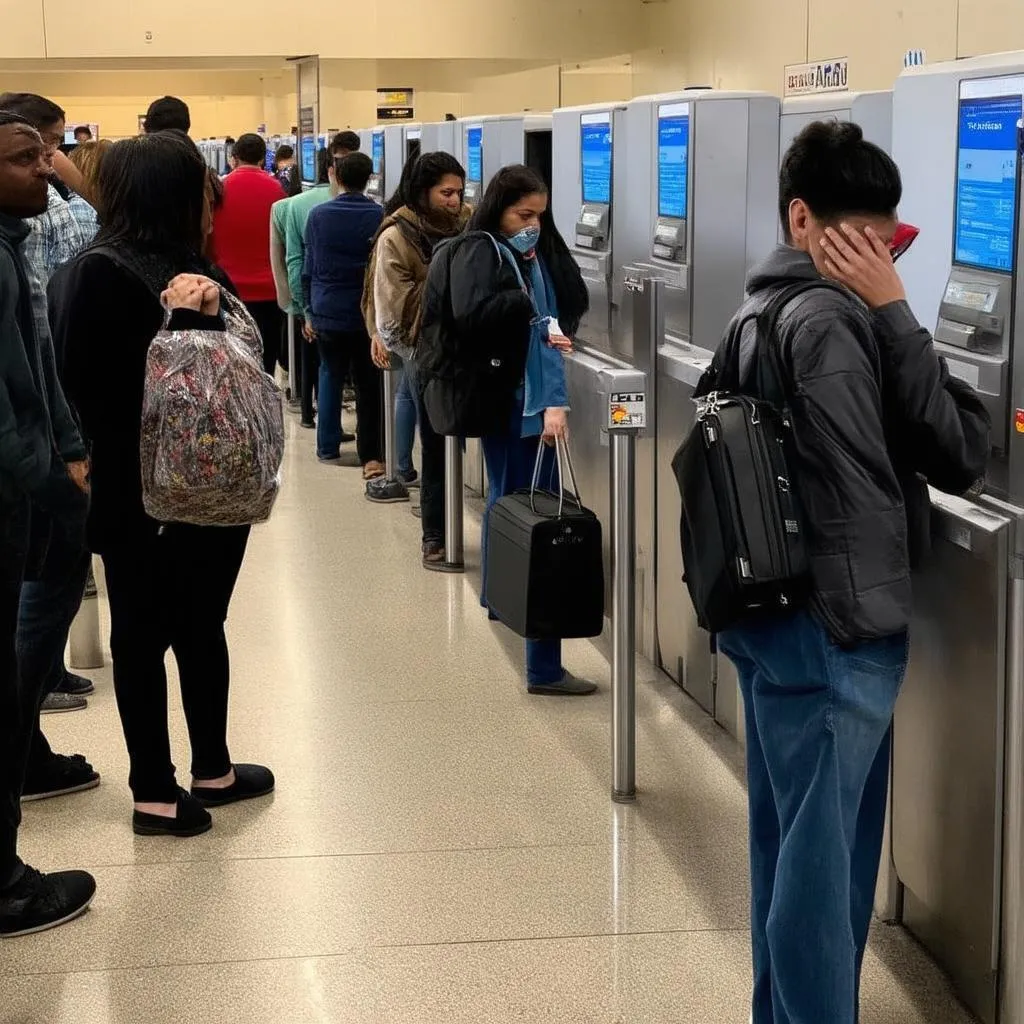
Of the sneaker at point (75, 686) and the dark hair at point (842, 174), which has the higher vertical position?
the dark hair at point (842, 174)

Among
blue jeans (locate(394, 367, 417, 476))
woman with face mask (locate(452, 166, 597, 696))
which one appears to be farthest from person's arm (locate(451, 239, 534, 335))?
blue jeans (locate(394, 367, 417, 476))

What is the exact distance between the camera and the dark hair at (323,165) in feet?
28.9

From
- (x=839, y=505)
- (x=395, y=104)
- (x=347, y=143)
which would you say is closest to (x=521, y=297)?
(x=839, y=505)

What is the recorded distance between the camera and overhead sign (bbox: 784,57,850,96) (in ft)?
33.2

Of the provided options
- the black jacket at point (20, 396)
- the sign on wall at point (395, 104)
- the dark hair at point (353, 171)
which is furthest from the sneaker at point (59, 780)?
the sign on wall at point (395, 104)

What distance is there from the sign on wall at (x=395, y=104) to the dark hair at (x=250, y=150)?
7.00 meters

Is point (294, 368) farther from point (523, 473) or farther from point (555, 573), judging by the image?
point (555, 573)

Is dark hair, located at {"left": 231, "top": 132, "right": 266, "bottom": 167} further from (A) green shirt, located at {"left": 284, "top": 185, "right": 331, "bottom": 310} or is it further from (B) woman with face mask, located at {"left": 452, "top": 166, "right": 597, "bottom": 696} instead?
(B) woman with face mask, located at {"left": 452, "top": 166, "right": 597, "bottom": 696}

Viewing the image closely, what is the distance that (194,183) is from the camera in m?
3.12

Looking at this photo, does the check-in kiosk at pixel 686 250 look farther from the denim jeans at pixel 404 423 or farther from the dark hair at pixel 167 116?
the denim jeans at pixel 404 423

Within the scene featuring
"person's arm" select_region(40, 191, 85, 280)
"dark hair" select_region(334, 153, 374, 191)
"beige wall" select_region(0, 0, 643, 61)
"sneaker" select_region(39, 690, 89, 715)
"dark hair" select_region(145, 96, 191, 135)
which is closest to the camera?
"person's arm" select_region(40, 191, 85, 280)

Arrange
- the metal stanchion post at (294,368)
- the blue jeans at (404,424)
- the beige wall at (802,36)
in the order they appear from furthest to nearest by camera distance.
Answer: the metal stanchion post at (294,368) < the beige wall at (802,36) < the blue jeans at (404,424)

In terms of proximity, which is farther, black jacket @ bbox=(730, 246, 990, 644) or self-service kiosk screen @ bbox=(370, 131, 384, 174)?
self-service kiosk screen @ bbox=(370, 131, 384, 174)

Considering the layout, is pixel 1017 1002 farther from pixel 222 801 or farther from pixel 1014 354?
pixel 222 801
